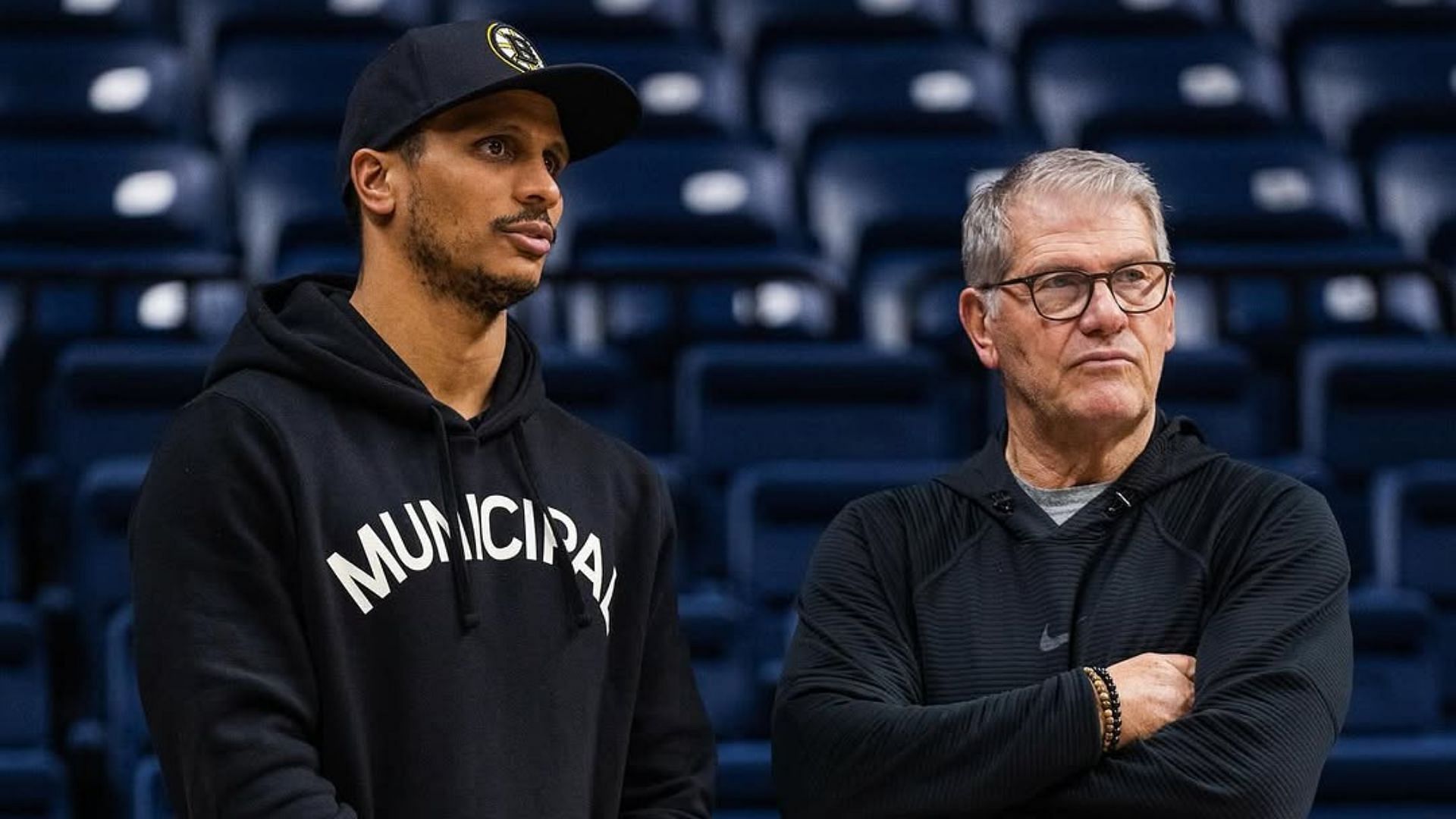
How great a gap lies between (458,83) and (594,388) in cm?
178

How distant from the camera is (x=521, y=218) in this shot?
6.04ft

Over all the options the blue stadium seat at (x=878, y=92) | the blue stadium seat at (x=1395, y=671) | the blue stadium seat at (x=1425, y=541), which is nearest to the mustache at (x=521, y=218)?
the blue stadium seat at (x=1395, y=671)

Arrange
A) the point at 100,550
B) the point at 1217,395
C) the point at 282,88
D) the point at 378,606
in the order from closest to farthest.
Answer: the point at 378,606, the point at 100,550, the point at 1217,395, the point at 282,88

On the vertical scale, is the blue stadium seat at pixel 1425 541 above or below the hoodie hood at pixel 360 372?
below

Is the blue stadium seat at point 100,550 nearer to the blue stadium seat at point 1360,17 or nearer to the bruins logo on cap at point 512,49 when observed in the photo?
the bruins logo on cap at point 512,49

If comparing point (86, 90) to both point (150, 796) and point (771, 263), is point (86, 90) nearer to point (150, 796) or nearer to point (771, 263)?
point (771, 263)

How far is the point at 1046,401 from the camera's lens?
1944 millimetres

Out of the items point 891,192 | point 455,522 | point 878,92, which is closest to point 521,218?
point 455,522

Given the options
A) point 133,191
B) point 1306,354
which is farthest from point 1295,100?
point 133,191

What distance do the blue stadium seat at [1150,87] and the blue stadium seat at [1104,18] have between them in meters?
0.06

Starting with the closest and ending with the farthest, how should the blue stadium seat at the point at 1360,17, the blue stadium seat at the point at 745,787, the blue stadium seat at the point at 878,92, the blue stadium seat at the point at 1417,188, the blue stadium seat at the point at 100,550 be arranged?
the blue stadium seat at the point at 745,787 < the blue stadium seat at the point at 100,550 < the blue stadium seat at the point at 1417,188 < the blue stadium seat at the point at 878,92 < the blue stadium seat at the point at 1360,17

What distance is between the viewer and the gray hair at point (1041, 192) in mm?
1944

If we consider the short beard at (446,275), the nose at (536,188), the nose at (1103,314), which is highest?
the nose at (536,188)

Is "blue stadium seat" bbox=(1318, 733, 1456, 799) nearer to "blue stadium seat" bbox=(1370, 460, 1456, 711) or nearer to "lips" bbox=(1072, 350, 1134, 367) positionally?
"blue stadium seat" bbox=(1370, 460, 1456, 711)
